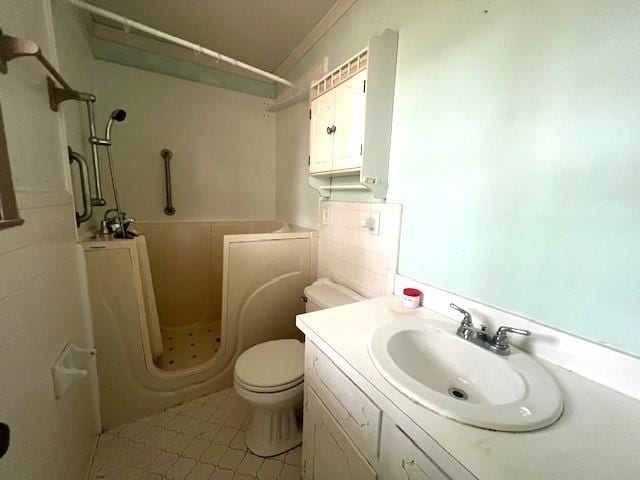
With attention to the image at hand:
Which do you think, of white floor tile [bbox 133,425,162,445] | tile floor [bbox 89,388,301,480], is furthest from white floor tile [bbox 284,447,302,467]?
white floor tile [bbox 133,425,162,445]

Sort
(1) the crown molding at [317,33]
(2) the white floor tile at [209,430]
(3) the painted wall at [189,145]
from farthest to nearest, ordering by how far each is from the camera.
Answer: (3) the painted wall at [189,145] → (1) the crown molding at [317,33] → (2) the white floor tile at [209,430]

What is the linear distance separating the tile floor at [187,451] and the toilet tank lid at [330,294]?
30.3 inches

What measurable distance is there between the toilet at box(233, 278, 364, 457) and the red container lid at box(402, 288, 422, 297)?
32cm

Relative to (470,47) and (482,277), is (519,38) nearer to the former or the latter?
(470,47)

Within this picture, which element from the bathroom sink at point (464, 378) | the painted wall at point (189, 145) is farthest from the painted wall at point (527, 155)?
the painted wall at point (189, 145)

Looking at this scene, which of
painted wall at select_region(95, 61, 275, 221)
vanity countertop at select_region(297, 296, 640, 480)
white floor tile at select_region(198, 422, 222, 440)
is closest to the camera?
vanity countertop at select_region(297, 296, 640, 480)

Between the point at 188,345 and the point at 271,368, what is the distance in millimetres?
1041

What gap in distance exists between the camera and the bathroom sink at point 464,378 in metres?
0.51

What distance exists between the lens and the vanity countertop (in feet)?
1.37

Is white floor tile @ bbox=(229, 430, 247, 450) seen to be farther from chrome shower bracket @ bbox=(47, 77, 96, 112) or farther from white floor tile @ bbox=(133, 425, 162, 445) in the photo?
chrome shower bracket @ bbox=(47, 77, 96, 112)

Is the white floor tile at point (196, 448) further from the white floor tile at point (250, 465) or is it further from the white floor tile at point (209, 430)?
the white floor tile at point (250, 465)

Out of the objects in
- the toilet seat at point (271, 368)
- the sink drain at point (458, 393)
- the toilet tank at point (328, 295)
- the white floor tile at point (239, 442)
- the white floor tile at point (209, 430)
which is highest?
the toilet tank at point (328, 295)

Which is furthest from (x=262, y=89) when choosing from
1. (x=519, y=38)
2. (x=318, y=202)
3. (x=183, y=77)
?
(x=519, y=38)

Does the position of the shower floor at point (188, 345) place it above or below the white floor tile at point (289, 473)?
above
